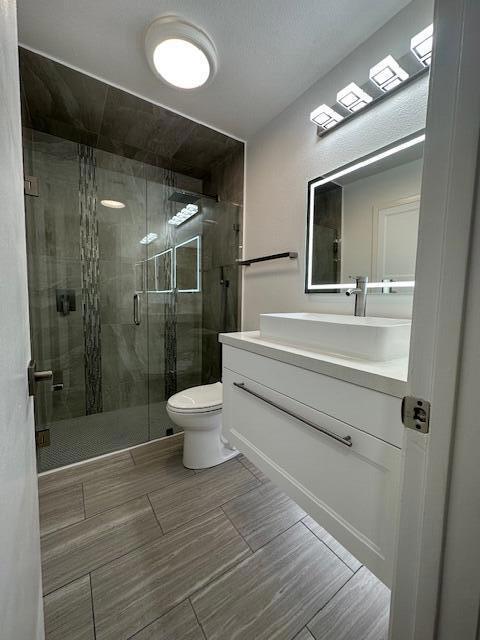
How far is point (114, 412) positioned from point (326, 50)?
2.99 m

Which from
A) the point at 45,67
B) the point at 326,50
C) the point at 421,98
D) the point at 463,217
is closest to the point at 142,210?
the point at 45,67

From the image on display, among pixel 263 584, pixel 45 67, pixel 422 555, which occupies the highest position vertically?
pixel 45 67

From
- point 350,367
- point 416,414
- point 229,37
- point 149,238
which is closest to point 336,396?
point 350,367

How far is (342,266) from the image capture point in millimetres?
1525

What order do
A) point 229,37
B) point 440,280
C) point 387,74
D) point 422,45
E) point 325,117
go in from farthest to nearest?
point 325,117
point 229,37
point 387,74
point 422,45
point 440,280

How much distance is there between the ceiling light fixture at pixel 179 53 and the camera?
1.27 meters

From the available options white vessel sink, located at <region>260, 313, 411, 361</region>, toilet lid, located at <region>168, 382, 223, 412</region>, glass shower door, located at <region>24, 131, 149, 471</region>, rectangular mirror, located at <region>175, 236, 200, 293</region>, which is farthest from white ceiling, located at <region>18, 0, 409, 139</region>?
toilet lid, located at <region>168, 382, 223, 412</region>

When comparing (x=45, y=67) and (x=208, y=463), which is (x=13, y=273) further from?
(x=45, y=67)

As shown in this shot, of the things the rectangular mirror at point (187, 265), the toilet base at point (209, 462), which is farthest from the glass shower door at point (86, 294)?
the toilet base at point (209, 462)

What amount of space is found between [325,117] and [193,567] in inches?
92.0

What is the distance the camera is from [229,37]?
4.38 ft

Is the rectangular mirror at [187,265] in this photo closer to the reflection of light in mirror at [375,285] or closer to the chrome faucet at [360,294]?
the reflection of light in mirror at [375,285]

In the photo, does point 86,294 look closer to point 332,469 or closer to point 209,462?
point 209,462

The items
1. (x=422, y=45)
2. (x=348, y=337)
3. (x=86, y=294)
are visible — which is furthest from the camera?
(x=86, y=294)
